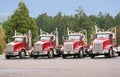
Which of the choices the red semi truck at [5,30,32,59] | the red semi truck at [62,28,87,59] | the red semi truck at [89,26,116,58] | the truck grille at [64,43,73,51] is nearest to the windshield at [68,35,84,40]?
the red semi truck at [62,28,87,59]

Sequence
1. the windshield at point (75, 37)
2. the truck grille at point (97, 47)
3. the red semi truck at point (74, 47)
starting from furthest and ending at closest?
the windshield at point (75, 37) < the red semi truck at point (74, 47) < the truck grille at point (97, 47)

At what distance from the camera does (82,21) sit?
8731cm

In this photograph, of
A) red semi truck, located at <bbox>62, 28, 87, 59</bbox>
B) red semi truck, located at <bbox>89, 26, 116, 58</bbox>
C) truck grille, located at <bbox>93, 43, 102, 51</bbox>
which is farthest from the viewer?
red semi truck, located at <bbox>62, 28, 87, 59</bbox>

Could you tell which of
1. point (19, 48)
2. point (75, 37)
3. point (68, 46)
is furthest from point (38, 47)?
point (75, 37)

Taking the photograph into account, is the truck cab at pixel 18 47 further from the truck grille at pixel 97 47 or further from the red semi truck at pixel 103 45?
the truck grille at pixel 97 47

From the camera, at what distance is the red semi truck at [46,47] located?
44.8 metres

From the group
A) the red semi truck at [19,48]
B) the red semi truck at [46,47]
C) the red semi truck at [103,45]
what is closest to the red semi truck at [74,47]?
the red semi truck at [103,45]

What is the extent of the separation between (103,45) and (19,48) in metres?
9.84

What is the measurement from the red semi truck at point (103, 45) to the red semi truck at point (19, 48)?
811 cm

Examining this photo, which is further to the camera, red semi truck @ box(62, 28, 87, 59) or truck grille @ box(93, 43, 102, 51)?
red semi truck @ box(62, 28, 87, 59)

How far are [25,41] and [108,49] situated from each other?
34.4ft

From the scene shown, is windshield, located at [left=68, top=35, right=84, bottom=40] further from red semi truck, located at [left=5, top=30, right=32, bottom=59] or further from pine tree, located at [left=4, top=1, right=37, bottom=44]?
pine tree, located at [left=4, top=1, right=37, bottom=44]

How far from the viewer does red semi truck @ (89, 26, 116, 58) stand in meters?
41.3

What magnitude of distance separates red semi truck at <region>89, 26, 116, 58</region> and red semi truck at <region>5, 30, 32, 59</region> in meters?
8.11
